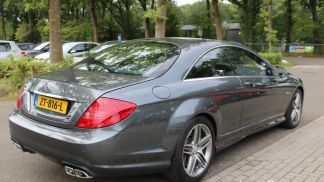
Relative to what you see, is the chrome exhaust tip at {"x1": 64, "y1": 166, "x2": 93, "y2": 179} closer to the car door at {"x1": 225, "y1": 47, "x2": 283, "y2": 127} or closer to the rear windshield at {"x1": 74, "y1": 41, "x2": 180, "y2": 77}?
the rear windshield at {"x1": 74, "y1": 41, "x2": 180, "y2": 77}

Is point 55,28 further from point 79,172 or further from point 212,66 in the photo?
point 79,172

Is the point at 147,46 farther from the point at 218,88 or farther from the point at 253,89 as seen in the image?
the point at 253,89

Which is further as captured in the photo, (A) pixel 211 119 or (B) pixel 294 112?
(B) pixel 294 112

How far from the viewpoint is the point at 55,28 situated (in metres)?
12.2

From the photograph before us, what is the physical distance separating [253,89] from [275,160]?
36.8 inches

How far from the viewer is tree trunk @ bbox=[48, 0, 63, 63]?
39.5 feet

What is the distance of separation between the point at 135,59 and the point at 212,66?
3.02ft

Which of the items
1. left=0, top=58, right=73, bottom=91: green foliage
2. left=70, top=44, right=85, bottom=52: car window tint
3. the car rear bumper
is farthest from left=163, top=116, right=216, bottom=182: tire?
left=70, top=44, right=85, bottom=52: car window tint

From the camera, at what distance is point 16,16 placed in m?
62.1

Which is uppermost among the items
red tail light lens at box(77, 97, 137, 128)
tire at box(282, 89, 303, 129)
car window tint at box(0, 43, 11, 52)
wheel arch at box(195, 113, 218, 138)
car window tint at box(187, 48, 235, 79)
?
car window tint at box(187, 48, 235, 79)

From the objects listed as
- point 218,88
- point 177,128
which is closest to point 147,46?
point 218,88

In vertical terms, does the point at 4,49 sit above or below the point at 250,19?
below

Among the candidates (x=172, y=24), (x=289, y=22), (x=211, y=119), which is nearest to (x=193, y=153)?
(x=211, y=119)

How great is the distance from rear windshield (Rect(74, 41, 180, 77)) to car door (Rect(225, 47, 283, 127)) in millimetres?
1011
